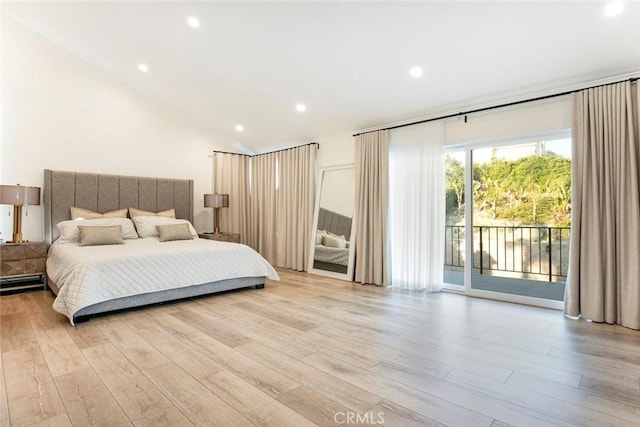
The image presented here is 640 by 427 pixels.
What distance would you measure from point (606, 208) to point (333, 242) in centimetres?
333

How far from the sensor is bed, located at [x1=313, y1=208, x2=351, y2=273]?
5102mm

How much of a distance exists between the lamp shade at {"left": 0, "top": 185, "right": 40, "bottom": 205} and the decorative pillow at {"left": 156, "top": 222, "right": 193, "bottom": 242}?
146cm

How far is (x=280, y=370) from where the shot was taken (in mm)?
2082

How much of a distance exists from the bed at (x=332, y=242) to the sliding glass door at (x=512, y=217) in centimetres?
148

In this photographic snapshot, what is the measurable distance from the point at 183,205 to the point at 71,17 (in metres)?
2.93

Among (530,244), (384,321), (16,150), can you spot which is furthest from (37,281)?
(530,244)

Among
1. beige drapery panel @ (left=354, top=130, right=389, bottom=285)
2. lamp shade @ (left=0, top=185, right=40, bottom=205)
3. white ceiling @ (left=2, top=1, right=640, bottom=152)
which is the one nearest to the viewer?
white ceiling @ (left=2, top=1, right=640, bottom=152)

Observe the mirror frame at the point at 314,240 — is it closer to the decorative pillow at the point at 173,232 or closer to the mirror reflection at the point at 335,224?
the mirror reflection at the point at 335,224

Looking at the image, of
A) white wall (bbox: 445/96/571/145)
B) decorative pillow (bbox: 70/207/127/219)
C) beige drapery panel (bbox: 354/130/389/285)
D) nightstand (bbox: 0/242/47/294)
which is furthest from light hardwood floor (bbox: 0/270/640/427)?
white wall (bbox: 445/96/571/145)

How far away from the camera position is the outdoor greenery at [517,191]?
12.4ft

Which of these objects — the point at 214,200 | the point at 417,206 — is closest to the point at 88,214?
the point at 214,200

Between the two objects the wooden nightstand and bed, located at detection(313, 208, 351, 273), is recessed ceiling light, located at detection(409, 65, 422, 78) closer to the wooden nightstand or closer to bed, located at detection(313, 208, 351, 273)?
bed, located at detection(313, 208, 351, 273)

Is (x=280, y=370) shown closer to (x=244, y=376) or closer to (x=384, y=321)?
(x=244, y=376)

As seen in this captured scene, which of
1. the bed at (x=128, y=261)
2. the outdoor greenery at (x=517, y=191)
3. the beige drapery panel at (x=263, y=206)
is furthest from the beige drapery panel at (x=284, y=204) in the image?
the outdoor greenery at (x=517, y=191)
